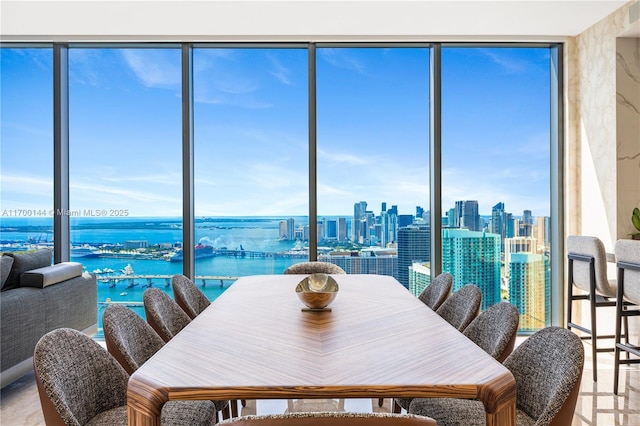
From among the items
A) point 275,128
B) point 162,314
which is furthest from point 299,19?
point 162,314

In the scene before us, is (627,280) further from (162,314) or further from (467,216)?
(162,314)

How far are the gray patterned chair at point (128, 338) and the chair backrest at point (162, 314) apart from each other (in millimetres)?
54

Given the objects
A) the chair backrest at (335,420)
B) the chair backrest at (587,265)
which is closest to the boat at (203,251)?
the chair backrest at (587,265)

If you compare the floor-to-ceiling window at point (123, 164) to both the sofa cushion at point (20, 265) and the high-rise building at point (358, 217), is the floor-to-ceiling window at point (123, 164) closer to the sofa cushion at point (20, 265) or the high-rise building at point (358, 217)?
the sofa cushion at point (20, 265)

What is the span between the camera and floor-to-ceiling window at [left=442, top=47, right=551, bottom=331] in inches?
169

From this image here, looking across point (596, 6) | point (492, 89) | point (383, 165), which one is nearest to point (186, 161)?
point (383, 165)

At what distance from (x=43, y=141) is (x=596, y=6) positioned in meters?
5.01

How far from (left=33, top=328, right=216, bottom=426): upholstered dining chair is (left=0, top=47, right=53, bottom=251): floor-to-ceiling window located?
318cm

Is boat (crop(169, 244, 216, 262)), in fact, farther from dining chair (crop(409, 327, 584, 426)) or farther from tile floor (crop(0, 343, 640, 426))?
dining chair (crop(409, 327, 584, 426))

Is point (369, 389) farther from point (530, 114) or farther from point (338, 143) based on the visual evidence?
point (530, 114)

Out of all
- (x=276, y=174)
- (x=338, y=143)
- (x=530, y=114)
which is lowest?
(x=276, y=174)

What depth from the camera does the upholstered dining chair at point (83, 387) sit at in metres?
1.26

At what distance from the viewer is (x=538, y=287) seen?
14.2 ft

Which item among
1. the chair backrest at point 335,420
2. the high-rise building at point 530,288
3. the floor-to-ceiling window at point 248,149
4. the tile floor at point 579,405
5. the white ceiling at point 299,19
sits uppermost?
the white ceiling at point 299,19
